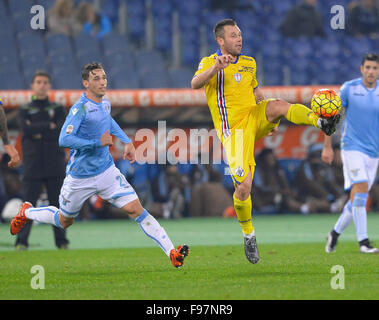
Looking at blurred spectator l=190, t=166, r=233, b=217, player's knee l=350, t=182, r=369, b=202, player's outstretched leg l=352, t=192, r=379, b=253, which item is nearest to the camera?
player's outstretched leg l=352, t=192, r=379, b=253

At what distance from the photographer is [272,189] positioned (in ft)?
59.1

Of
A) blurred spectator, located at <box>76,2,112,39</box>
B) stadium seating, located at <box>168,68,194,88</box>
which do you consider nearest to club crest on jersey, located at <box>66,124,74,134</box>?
blurred spectator, located at <box>76,2,112,39</box>

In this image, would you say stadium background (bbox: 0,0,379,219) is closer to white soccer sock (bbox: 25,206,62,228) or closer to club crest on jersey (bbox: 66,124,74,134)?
white soccer sock (bbox: 25,206,62,228)

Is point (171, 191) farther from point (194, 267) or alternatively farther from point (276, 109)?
point (276, 109)

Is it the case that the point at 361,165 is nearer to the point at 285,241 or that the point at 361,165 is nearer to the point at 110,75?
the point at 285,241

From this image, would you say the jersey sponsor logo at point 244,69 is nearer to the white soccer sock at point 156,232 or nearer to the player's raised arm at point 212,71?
the player's raised arm at point 212,71

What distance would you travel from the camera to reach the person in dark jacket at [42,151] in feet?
38.1

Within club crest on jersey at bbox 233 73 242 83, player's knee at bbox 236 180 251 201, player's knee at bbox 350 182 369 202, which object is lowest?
player's knee at bbox 236 180 251 201

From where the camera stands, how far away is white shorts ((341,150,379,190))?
10228mm

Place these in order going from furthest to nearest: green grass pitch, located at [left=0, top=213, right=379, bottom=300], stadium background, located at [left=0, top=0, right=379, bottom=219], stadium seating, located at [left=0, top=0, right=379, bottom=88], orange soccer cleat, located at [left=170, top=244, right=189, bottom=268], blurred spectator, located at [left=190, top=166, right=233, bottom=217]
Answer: stadium seating, located at [left=0, top=0, right=379, bottom=88]
blurred spectator, located at [left=190, top=166, right=233, bottom=217]
stadium background, located at [left=0, top=0, right=379, bottom=219]
orange soccer cleat, located at [left=170, top=244, right=189, bottom=268]
green grass pitch, located at [left=0, top=213, right=379, bottom=300]

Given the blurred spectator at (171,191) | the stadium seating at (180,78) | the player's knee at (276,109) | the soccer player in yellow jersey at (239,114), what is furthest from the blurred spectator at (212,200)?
the player's knee at (276,109)

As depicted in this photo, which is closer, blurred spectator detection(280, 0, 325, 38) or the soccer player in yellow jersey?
the soccer player in yellow jersey

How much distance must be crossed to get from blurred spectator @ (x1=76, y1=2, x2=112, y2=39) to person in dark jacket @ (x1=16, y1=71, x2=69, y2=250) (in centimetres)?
734

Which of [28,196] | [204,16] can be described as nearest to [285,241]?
[28,196]
